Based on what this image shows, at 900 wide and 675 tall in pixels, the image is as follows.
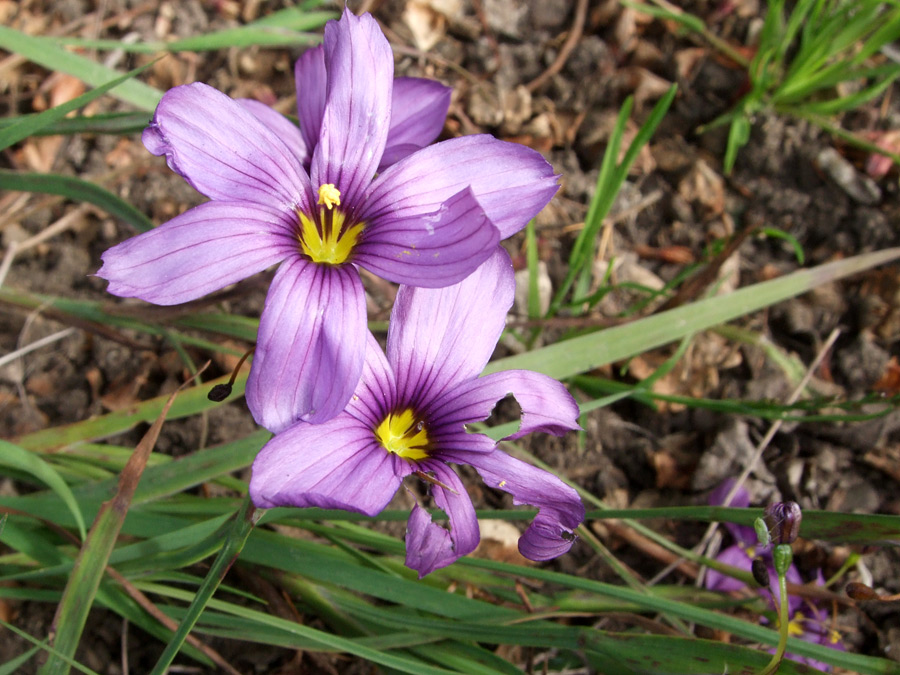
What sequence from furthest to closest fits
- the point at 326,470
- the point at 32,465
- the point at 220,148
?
the point at 32,465 → the point at 220,148 → the point at 326,470

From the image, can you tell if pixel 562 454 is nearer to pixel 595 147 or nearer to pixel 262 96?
pixel 595 147

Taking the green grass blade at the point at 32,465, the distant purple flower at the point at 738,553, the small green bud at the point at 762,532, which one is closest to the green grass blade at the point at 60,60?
the green grass blade at the point at 32,465

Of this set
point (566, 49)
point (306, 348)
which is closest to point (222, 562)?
point (306, 348)

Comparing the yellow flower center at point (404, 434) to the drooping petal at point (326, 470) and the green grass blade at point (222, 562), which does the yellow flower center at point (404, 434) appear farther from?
the green grass blade at point (222, 562)

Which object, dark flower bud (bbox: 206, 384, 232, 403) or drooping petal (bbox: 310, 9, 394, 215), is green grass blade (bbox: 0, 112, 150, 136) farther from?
dark flower bud (bbox: 206, 384, 232, 403)

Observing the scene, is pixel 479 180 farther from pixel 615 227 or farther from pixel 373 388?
pixel 615 227
